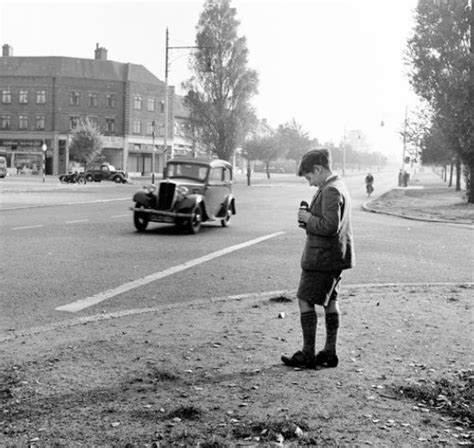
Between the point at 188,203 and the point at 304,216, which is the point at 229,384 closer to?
the point at 304,216

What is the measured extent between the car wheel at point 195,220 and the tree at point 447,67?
17790 mm

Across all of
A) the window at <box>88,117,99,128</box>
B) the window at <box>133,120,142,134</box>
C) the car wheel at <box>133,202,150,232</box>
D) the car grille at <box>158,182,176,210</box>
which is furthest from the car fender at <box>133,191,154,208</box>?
the window at <box>133,120,142,134</box>

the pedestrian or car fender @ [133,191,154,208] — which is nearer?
the pedestrian

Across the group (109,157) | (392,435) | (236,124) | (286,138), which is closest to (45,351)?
(392,435)

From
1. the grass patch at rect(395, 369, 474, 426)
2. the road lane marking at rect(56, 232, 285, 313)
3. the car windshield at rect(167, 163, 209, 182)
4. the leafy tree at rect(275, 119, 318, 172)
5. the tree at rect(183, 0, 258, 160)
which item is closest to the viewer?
the grass patch at rect(395, 369, 474, 426)

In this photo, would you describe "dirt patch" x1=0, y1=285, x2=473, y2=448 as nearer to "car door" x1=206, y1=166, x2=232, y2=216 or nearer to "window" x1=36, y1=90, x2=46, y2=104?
"car door" x1=206, y1=166, x2=232, y2=216

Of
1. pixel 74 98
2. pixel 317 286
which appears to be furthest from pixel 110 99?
pixel 317 286

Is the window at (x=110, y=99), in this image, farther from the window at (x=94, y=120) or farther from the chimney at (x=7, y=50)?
the chimney at (x=7, y=50)

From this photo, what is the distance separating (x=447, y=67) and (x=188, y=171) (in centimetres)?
1840

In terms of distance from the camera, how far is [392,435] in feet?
11.1

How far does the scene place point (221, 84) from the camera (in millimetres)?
61812

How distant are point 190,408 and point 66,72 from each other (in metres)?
71.3

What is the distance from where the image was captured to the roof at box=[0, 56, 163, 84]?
70.1 meters

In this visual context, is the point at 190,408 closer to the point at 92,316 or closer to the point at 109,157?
the point at 92,316
